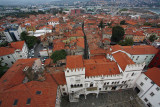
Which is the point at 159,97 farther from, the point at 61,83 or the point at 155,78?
the point at 61,83

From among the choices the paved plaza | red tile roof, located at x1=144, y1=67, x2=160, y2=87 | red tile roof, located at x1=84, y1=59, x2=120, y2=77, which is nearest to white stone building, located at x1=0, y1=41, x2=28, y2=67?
the paved plaza

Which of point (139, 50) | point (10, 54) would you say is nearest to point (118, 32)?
point (139, 50)

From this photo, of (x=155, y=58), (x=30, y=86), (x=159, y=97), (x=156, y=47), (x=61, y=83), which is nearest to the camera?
(x=30, y=86)

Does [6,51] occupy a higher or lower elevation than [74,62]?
lower

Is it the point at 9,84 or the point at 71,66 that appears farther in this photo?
the point at 71,66

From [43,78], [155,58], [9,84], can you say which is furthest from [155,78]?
[9,84]

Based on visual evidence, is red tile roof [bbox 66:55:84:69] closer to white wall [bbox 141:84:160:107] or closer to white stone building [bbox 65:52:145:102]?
white stone building [bbox 65:52:145:102]

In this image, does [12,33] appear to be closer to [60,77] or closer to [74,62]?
[60,77]

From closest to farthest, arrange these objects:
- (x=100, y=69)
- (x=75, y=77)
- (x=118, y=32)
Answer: (x=75, y=77) → (x=100, y=69) → (x=118, y=32)
